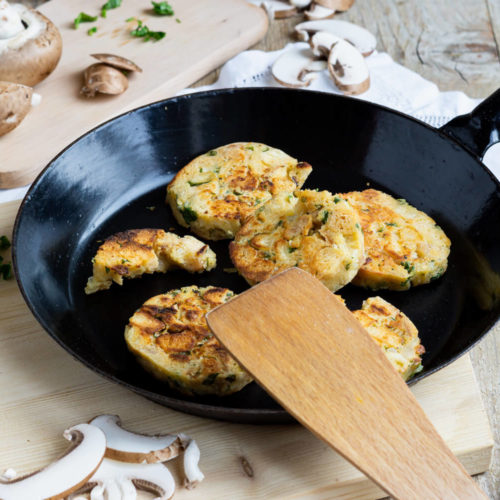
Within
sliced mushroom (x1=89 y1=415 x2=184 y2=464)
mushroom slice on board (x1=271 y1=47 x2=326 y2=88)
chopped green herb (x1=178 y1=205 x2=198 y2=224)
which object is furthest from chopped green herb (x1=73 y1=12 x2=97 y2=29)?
sliced mushroom (x1=89 y1=415 x2=184 y2=464)

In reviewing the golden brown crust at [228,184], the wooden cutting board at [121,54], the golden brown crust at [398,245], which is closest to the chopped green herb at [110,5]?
the wooden cutting board at [121,54]

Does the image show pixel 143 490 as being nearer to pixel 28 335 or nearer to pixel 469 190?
pixel 28 335

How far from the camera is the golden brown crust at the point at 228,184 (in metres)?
2.52

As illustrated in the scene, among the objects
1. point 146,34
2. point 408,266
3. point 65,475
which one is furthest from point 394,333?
point 146,34

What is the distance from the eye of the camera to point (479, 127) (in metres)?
2.58

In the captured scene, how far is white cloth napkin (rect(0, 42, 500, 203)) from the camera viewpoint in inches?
131

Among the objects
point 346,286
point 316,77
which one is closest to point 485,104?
point 346,286

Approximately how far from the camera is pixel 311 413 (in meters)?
1.67

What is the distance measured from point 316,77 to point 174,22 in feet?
2.97

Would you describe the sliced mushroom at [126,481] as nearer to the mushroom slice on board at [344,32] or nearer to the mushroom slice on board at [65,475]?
the mushroom slice on board at [65,475]

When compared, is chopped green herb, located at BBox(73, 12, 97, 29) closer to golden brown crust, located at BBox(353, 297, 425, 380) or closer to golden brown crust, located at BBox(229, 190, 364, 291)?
golden brown crust, located at BBox(229, 190, 364, 291)

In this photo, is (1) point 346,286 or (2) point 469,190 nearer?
(1) point 346,286

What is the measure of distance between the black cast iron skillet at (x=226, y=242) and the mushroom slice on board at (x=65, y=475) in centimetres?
23

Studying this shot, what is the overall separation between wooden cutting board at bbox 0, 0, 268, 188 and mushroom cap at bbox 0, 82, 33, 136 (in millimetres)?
102
